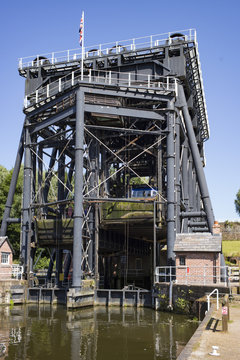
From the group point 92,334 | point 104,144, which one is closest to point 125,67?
point 104,144

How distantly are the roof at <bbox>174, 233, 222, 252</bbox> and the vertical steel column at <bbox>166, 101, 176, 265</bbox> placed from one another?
2.35 metres

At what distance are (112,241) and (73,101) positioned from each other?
14.7 metres

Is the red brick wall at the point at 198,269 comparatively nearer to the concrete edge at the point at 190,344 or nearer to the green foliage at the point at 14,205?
the concrete edge at the point at 190,344

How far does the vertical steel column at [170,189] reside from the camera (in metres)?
30.3

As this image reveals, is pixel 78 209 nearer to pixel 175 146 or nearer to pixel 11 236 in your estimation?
pixel 175 146

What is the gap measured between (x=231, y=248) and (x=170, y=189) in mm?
31899

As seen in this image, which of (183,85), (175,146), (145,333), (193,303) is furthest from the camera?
(183,85)

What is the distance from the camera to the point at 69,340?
1783 centimetres

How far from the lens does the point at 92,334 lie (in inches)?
757

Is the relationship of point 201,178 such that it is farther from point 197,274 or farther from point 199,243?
point 197,274

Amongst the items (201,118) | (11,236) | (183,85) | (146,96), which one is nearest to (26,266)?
(146,96)

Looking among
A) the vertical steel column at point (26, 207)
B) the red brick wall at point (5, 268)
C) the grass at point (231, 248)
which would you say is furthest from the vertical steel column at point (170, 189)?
the grass at point (231, 248)

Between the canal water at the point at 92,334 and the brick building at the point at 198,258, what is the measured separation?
9.77 ft

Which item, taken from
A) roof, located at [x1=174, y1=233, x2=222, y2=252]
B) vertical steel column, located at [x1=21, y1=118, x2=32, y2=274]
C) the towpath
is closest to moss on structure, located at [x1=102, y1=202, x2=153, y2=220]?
roof, located at [x1=174, y1=233, x2=222, y2=252]
